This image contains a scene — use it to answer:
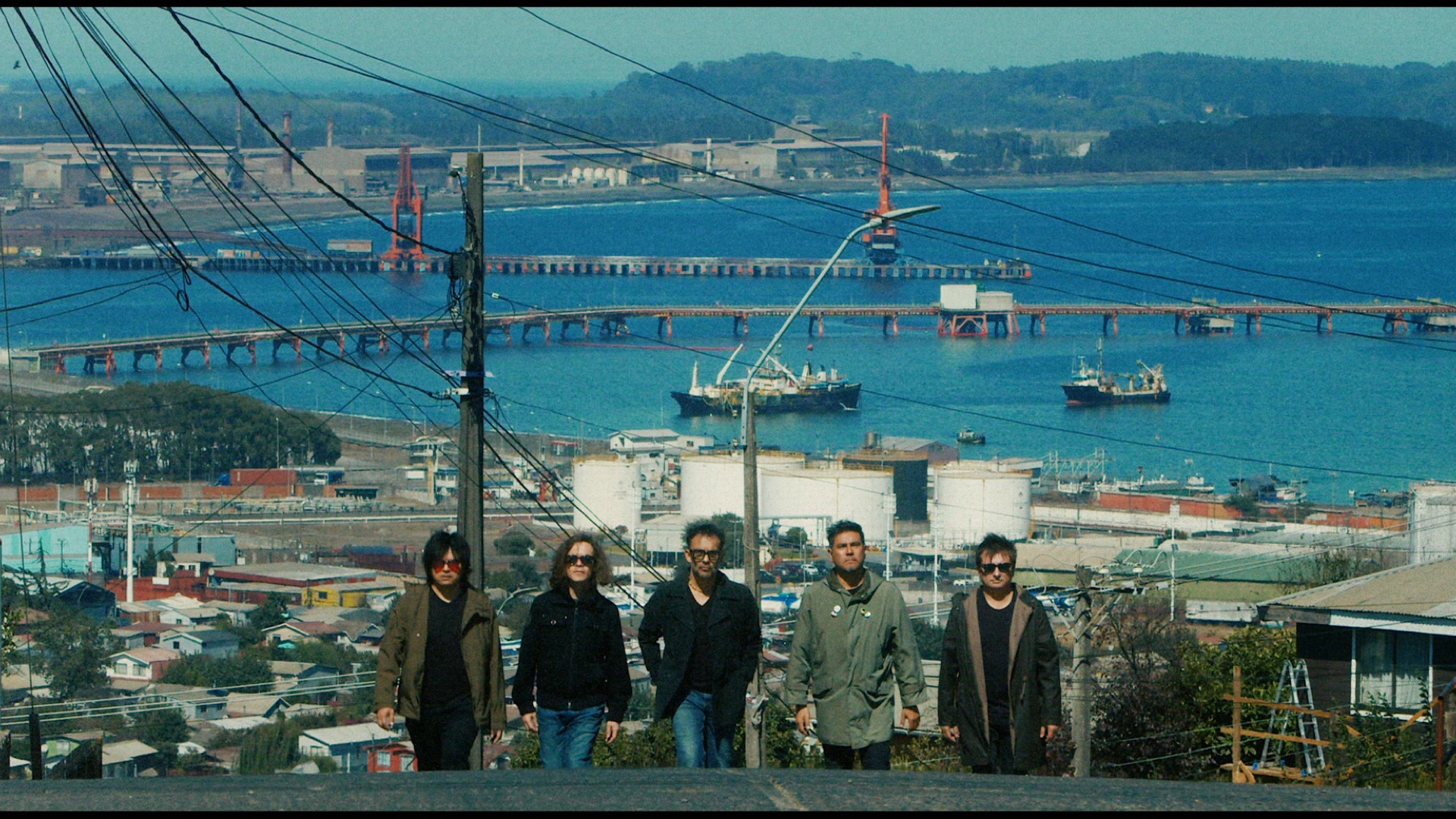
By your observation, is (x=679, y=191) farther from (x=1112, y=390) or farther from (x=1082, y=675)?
(x=1082, y=675)

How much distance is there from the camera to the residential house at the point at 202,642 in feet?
67.9

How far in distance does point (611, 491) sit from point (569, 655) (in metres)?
30.6

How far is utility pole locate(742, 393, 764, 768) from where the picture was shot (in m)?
6.65

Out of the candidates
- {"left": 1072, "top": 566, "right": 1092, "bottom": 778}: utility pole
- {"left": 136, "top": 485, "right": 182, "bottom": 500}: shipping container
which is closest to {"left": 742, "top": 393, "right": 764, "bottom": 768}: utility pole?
{"left": 1072, "top": 566, "right": 1092, "bottom": 778}: utility pole

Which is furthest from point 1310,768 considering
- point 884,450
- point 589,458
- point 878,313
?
point 878,313

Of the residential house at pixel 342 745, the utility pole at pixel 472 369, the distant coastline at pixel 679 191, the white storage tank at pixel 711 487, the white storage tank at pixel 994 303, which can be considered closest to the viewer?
the utility pole at pixel 472 369

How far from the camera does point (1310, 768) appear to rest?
26.6 ft

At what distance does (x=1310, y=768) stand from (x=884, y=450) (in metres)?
34.3

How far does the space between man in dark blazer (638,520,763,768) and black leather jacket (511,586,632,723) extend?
10cm

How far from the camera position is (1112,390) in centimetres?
5862

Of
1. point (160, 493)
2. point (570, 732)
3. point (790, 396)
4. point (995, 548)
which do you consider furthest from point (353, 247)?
point (995, 548)

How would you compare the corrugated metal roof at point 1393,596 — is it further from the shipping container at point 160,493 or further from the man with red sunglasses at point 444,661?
the shipping container at point 160,493

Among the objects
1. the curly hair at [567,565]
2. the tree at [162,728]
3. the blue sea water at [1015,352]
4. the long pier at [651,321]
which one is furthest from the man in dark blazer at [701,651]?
the long pier at [651,321]

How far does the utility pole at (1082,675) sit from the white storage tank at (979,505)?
2692 cm
